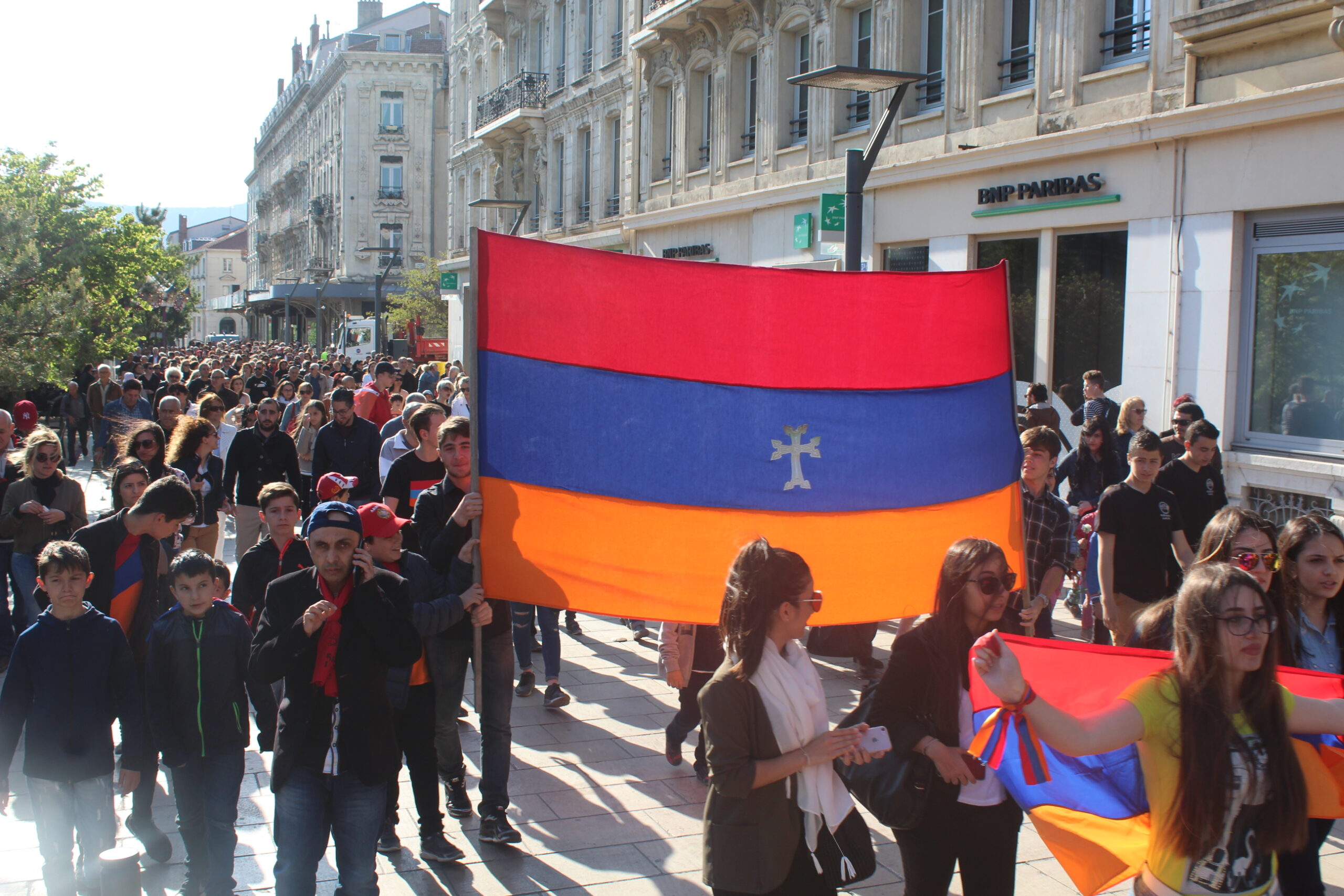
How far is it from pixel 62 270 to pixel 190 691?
20.5 metres

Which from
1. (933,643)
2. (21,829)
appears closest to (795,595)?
(933,643)

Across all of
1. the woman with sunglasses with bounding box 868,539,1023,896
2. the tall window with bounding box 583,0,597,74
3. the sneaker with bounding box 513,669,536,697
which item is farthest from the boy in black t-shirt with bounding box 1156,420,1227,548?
the tall window with bounding box 583,0,597,74

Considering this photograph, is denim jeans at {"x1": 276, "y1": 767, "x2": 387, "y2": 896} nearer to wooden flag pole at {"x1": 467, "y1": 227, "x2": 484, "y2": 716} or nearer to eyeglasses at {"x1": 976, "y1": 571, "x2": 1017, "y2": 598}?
wooden flag pole at {"x1": 467, "y1": 227, "x2": 484, "y2": 716}

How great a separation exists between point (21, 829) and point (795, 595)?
4245mm

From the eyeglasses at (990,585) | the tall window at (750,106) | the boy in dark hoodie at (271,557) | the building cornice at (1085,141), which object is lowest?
the boy in dark hoodie at (271,557)

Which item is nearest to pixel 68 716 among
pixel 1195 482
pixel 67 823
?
pixel 67 823

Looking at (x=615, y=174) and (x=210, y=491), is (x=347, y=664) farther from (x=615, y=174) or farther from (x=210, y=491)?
(x=615, y=174)

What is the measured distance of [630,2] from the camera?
25.0 m

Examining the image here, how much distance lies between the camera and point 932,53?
16.6m

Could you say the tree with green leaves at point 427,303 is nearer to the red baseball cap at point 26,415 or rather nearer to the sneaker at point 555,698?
the red baseball cap at point 26,415

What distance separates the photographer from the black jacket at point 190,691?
4.63m

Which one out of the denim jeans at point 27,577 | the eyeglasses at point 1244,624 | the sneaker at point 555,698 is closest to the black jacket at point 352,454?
the denim jeans at point 27,577

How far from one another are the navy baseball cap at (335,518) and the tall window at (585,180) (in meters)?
24.7

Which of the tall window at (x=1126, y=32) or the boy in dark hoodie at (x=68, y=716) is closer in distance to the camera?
the boy in dark hoodie at (x=68, y=716)
